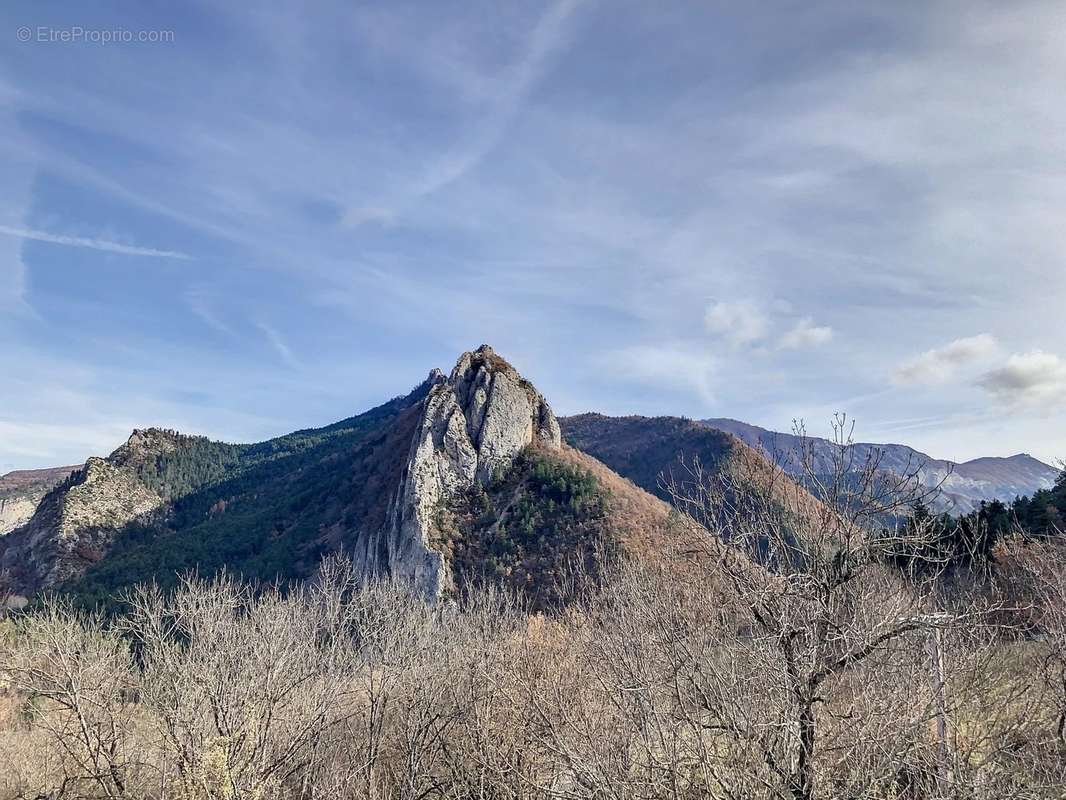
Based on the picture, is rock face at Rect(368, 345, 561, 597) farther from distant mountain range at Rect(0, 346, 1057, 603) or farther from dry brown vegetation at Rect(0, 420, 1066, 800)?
dry brown vegetation at Rect(0, 420, 1066, 800)

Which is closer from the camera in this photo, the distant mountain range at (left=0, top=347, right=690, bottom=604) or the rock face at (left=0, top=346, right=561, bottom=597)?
the distant mountain range at (left=0, top=347, right=690, bottom=604)

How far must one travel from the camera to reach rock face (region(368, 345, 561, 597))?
238 ft

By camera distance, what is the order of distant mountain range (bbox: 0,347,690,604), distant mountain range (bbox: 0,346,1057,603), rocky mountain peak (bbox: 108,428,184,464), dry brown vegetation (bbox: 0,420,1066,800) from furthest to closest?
→ 1. rocky mountain peak (bbox: 108,428,184,464)
2. distant mountain range (bbox: 0,346,1057,603)
3. distant mountain range (bbox: 0,347,690,604)
4. dry brown vegetation (bbox: 0,420,1066,800)

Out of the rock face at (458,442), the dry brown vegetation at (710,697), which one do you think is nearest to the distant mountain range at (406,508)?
the rock face at (458,442)

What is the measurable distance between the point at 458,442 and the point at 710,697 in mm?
71402

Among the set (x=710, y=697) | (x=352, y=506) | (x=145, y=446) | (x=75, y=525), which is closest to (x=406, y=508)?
(x=352, y=506)

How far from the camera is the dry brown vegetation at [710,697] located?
7316 mm

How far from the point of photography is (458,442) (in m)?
78.4

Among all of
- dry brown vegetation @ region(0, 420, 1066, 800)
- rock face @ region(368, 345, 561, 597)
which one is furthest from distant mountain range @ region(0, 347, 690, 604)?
dry brown vegetation @ region(0, 420, 1066, 800)

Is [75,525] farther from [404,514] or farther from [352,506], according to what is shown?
[404,514]

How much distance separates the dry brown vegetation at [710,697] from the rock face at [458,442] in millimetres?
52653

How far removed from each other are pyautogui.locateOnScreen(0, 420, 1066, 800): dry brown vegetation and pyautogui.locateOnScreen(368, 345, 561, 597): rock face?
5265 centimetres

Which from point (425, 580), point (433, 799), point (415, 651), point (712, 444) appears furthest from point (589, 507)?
point (712, 444)

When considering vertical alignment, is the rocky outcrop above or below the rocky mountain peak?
below
